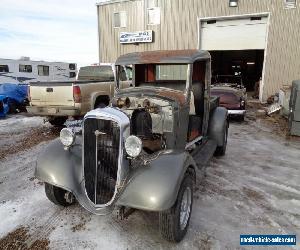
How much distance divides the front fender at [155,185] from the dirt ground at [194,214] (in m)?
0.71

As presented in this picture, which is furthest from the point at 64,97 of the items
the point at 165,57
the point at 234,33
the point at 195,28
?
the point at 234,33

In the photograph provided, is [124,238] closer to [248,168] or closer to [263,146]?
[248,168]

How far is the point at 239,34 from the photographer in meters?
15.7

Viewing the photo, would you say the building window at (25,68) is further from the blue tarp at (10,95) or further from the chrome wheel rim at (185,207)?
the chrome wheel rim at (185,207)

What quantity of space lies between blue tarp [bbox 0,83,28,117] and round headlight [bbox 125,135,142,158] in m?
10.1

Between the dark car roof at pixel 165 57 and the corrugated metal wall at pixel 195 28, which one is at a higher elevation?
the corrugated metal wall at pixel 195 28

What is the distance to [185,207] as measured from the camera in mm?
3449

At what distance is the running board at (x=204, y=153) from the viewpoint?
4.57 m

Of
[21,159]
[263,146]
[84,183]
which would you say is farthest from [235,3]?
[84,183]

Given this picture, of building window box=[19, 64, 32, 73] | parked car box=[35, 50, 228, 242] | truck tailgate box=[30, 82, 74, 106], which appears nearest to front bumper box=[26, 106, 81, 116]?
truck tailgate box=[30, 82, 74, 106]

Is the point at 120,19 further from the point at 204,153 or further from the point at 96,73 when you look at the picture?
the point at 204,153

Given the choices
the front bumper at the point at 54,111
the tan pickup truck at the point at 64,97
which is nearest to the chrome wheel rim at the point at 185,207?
the tan pickup truck at the point at 64,97

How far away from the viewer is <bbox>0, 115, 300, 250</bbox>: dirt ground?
329 centimetres

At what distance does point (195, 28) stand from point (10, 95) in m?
10.9
